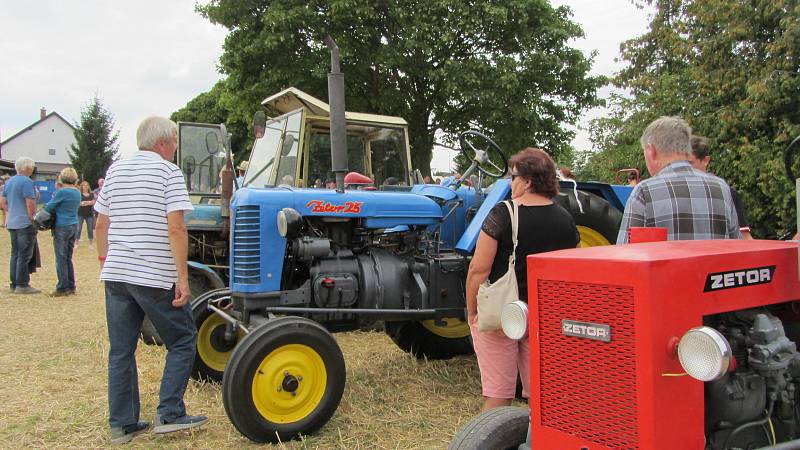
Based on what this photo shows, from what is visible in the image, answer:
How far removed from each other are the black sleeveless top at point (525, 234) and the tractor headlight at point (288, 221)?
1197 mm

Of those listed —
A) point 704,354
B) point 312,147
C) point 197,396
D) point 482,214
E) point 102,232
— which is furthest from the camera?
point 312,147

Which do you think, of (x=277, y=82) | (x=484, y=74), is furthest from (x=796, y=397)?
(x=277, y=82)

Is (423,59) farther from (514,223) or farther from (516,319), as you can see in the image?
(516,319)

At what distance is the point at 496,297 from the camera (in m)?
2.81

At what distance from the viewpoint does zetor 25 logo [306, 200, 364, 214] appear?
152 inches

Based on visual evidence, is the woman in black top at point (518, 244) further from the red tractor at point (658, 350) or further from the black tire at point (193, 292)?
the black tire at point (193, 292)

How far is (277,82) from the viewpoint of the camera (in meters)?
15.3

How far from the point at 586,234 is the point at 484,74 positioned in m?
11.3

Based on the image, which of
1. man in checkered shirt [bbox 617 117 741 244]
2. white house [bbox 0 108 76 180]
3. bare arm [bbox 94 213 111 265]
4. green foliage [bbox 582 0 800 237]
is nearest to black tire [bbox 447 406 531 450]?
man in checkered shirt [bbox 617 117 741 244]

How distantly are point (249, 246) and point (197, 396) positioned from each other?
1.15 meters

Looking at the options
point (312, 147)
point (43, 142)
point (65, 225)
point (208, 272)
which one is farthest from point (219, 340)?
point (43, 142)

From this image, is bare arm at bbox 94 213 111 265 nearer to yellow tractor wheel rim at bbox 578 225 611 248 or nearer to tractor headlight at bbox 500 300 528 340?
tractor headlight at bbox 500 300 528 340

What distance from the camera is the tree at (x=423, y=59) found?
577 inches

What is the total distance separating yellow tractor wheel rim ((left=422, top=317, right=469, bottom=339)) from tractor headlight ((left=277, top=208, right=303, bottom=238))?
5.15ft
